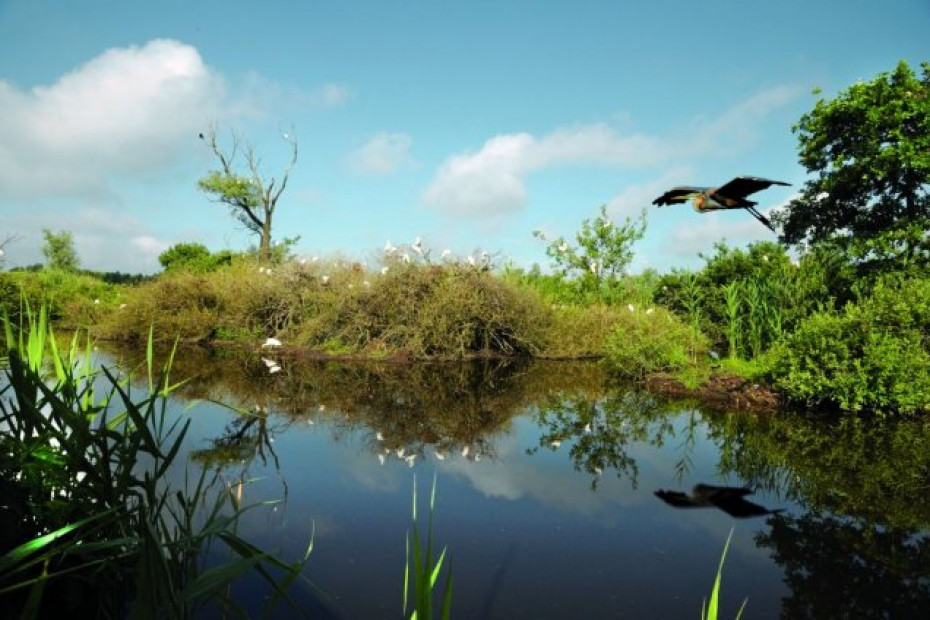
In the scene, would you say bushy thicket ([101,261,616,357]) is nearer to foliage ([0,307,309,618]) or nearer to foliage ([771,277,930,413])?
foliage ([771,277,930,413])

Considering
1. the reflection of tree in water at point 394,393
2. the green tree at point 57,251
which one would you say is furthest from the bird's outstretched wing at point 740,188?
the green tree at point 57,251

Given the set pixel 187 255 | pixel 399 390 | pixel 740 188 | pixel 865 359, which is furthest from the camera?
pixel 187 255

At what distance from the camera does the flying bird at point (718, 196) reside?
579cm

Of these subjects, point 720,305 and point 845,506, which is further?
point 720,305

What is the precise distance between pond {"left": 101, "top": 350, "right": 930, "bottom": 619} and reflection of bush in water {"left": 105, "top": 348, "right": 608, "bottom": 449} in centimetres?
7

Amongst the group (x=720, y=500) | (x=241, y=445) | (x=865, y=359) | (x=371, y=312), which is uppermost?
(x=371, y=312)

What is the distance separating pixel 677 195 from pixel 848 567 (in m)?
4.49

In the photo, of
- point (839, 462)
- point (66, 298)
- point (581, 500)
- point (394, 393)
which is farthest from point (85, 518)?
point (66, 298)

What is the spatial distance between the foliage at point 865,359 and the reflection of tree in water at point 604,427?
72.1 inches

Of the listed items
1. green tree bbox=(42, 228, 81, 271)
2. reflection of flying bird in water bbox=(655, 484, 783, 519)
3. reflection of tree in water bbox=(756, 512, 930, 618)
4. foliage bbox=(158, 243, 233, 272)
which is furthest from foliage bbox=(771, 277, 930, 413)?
green tree bbox=(42, 228, 81, 271)

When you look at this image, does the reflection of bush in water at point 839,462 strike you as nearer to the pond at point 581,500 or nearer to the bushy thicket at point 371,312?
the pond at point 581,500

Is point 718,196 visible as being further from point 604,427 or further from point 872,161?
point 872,161

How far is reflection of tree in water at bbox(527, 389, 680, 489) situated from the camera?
5.42 meters

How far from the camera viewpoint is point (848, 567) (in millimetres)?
3252
